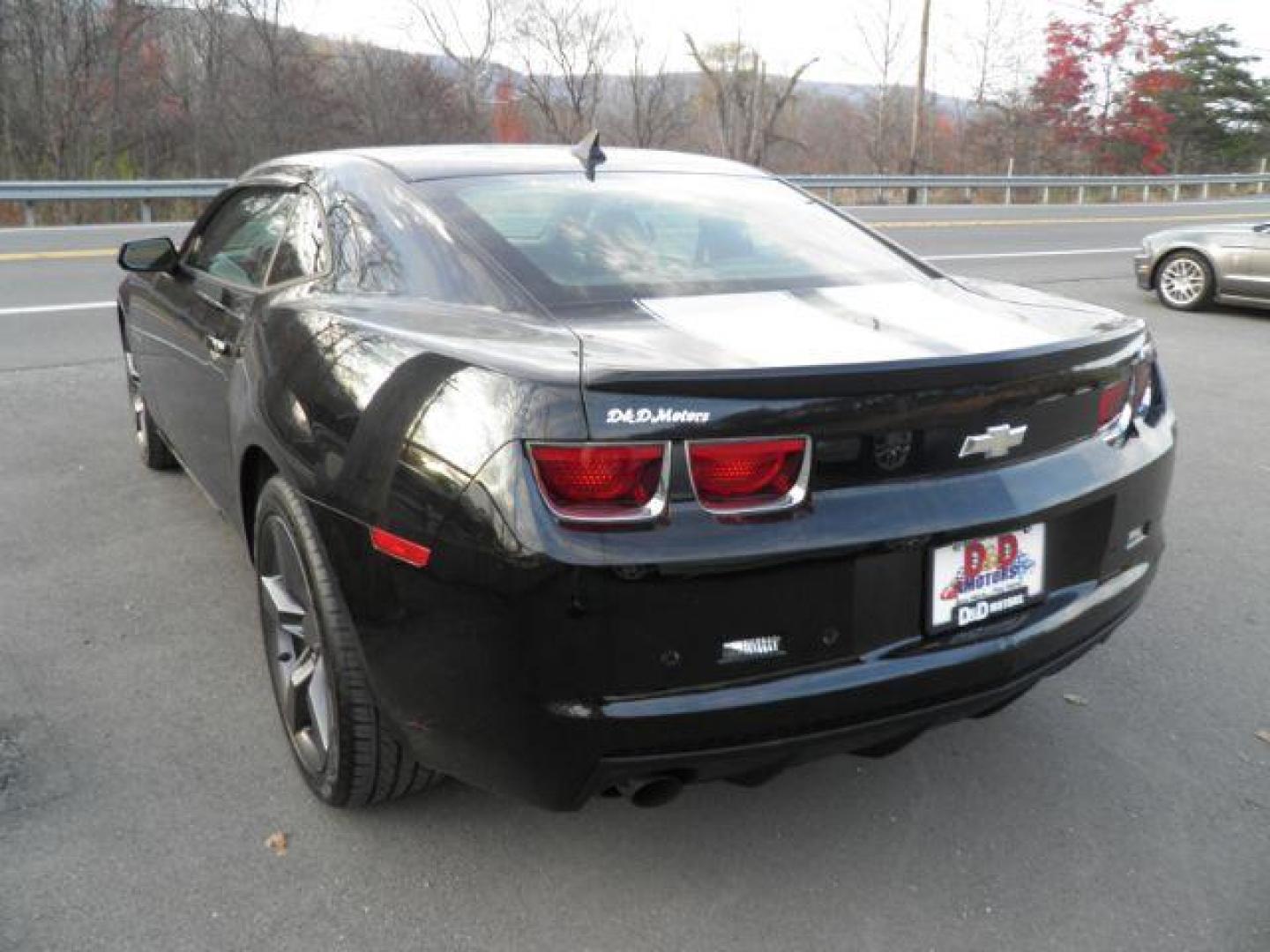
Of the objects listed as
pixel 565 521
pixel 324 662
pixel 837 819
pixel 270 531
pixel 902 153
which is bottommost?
pixel 837 819

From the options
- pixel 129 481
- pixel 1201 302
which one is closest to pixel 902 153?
pixel 1201 302

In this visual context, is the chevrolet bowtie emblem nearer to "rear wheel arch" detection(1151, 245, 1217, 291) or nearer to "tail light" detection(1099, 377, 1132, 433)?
"tail light" detection(1099, 377, 1132, 433)

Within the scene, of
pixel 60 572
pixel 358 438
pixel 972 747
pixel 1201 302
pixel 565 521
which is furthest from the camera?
pixel 1201 302

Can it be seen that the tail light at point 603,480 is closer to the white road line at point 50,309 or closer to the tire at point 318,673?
the tire at point 318,673

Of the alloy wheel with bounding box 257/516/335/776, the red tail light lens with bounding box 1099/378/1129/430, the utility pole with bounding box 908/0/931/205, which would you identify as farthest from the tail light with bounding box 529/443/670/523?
the utility pole with bounding box 908/0/931/205

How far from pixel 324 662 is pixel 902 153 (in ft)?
165

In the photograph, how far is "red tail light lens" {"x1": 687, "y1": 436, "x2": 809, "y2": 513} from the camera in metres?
1.95

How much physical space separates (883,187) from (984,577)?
26.1 metres

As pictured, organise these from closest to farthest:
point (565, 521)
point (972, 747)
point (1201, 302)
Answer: point (565, 521), point (972, 747), point (1201, 302)

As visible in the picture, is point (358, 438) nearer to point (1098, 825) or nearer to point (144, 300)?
point (1098, 825)

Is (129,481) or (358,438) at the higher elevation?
(358,438)

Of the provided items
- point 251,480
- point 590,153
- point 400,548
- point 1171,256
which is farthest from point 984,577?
point 1171,256

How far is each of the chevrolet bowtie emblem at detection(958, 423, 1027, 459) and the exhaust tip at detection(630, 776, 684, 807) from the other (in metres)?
0.88

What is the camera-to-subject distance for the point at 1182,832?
2643 millimetres
